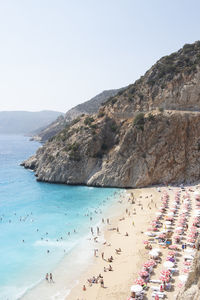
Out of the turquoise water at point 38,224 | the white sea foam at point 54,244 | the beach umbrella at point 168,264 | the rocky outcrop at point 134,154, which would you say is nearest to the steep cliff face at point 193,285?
the beach umbrella at point 168,264

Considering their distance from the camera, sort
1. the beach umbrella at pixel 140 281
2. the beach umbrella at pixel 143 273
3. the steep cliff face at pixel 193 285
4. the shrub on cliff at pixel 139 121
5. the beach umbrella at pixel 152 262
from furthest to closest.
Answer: the shrub on cliff at pixel 139 121 < the beach umbrella at pixel 152 262 < the beach umbrella at pixel 143 273 < the beach umbrella at pixel 140 281 < the steep cliff face at pixel 193 285

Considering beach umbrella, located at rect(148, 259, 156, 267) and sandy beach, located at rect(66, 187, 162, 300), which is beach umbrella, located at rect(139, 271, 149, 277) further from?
beach umbrella, located at rect(148, 259, 156, 267)

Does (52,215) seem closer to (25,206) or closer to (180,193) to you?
(25,206)

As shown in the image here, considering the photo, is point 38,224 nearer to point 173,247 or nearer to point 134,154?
point 173,247

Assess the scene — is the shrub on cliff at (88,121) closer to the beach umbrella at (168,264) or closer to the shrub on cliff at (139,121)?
the shrub on cliff at (139,121)

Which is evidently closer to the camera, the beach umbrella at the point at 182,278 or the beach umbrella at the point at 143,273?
the beach umbrella at the point at 182,278

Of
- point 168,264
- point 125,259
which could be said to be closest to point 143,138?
point 125,259

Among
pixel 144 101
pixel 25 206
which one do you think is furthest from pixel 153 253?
pixel 144 101
